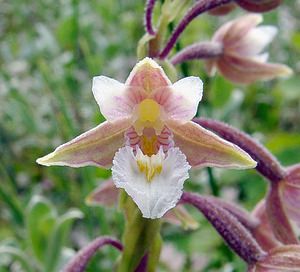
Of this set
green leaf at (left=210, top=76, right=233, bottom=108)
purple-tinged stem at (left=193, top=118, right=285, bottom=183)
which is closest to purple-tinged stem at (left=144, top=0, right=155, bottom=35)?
purple-tinged stem at (left=193, top=118, right=285, bottom=183)

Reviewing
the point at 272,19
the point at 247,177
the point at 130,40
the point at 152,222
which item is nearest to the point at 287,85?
the point at 272,19

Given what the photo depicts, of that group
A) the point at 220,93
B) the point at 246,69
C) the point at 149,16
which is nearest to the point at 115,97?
Result: the point at 149,16

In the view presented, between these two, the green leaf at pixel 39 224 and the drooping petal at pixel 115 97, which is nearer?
the drooping petal at pixel 115 97

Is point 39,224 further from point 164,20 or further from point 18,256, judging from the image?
point 164,20

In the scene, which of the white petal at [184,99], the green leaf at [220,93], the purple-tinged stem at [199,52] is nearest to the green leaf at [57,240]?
the purple-tinged stem at [199,52]

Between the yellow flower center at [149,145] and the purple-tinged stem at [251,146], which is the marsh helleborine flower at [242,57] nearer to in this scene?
the purple-tinged stem at [251,146]

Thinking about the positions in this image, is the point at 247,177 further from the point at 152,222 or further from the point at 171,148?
the point at 171,148
